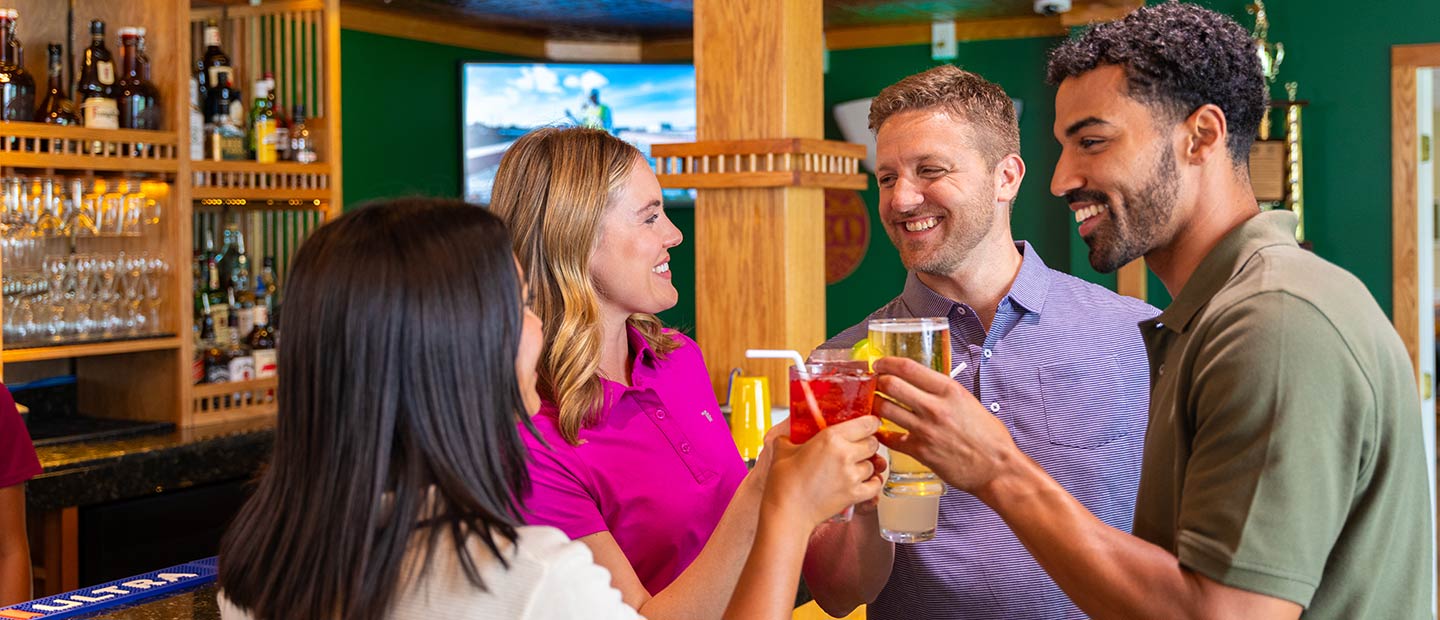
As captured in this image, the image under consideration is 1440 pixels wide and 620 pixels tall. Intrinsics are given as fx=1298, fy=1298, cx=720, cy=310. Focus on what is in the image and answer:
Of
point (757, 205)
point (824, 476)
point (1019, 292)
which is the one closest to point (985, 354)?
point (1019, 292)

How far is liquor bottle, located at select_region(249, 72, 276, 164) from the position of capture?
4.28 m

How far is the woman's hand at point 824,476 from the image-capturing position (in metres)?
1.39

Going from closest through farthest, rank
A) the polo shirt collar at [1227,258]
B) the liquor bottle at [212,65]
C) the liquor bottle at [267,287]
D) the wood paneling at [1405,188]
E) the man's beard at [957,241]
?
the polo shirt collar at [1227,258] < the man's beard at [957,241] < the liquor bottle at [212,65] < the liquor bottle at [267,287] < the wood paneling at [1405,188]

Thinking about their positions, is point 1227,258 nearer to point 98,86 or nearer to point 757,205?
point 757,205

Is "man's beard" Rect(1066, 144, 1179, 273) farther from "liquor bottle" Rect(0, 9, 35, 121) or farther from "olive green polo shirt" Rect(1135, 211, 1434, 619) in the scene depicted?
"liquor bottle" Rect(0, 9, 35, 121)

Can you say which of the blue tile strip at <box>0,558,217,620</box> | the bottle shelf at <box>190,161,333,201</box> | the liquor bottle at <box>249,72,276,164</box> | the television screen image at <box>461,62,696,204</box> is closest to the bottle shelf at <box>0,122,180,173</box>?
the bottle shelf at <box>190,161,333,201</box>

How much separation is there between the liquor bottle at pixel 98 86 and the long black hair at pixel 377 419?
3003 millimetres

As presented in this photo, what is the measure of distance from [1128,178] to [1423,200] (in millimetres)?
4582

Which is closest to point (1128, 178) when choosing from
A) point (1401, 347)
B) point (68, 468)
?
point (1401, 347)

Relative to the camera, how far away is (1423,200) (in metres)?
5.31

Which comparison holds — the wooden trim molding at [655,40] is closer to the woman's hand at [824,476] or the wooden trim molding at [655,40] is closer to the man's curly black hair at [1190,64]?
the man's curly black hair at [1190,64]

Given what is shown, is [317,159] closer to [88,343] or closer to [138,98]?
[138,98]

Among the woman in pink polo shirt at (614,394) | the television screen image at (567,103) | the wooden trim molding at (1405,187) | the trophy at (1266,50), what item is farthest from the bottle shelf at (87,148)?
the wooden trim molding at (1405,187)

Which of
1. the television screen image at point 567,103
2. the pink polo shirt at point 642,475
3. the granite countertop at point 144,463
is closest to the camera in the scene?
the pink polo shirt at point 642,475
